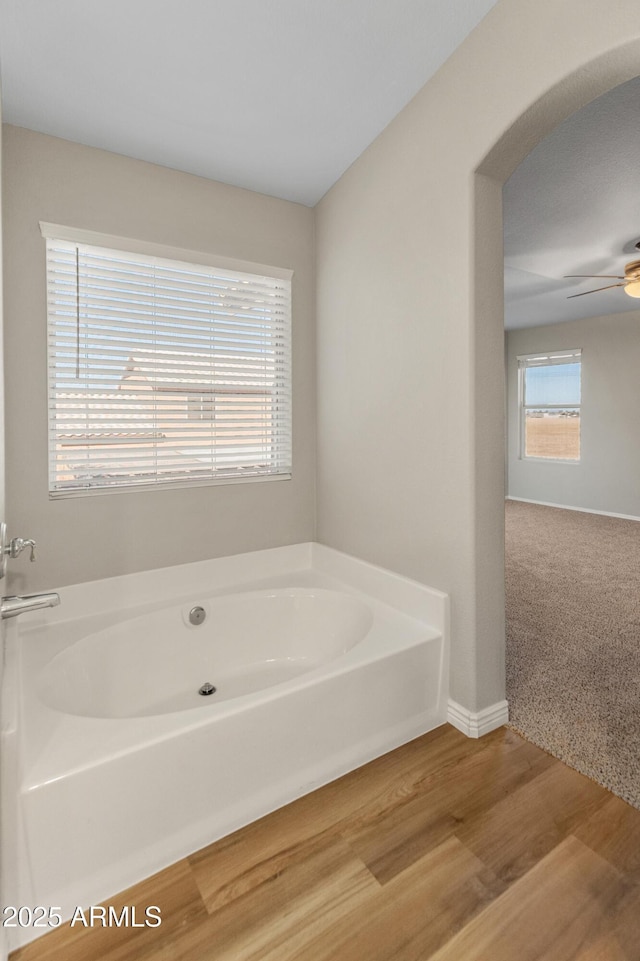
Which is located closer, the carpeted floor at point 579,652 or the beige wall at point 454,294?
the beige wall at point 454,294

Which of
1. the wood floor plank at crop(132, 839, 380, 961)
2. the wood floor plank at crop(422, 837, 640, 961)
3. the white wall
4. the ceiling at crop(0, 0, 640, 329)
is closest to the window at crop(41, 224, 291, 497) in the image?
the ceiling at crop(0, 0, 640, 329)

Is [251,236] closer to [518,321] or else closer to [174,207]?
[174,207]

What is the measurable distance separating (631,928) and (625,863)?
19 cm

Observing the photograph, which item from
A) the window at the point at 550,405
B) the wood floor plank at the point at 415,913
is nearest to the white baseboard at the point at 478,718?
the wood floor plank at the point at 415,913

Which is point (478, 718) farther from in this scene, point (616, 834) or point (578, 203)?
point (578, 203)

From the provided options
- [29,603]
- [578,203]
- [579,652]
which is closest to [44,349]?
[29,603]

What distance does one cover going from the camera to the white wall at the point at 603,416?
230 inches

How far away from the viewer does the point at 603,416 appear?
6.12 meters

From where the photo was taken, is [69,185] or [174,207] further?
[174,207]

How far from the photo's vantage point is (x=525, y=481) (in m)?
7.11

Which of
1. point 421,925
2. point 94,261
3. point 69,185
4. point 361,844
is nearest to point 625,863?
point 421,925

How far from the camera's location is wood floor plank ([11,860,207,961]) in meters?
1.13

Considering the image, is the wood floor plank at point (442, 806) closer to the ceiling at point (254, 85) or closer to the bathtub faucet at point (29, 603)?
the bathtub faucet at point (29, 603)

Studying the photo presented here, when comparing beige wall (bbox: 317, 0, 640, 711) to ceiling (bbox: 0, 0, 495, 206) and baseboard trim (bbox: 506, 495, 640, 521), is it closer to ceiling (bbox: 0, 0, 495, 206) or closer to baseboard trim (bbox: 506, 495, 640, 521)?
ceiling (bbox: 0, 0, 495, 206)
